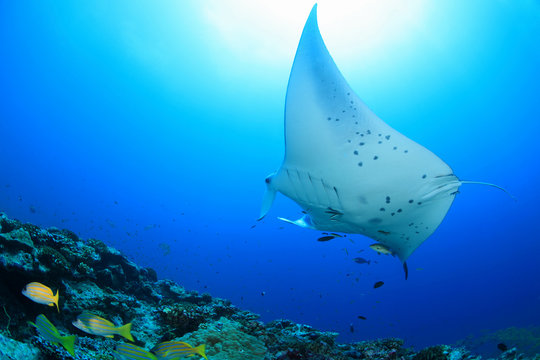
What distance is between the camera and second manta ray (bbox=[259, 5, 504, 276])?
9.00ft

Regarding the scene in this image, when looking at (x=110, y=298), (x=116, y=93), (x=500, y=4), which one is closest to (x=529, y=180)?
(x=500, y=4)

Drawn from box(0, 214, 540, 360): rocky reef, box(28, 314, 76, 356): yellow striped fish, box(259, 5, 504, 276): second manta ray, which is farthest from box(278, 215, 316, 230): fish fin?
box(28, 314, 76, 356): yellow striped fish

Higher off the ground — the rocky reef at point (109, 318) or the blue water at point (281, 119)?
the blue water at point (281, 119)

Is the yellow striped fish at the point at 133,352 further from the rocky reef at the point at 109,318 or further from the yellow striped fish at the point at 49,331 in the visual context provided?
the rocky reef at the point at 109,318

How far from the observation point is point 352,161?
297cm

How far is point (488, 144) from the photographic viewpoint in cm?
3281

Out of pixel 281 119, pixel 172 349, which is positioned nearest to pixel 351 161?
pixel 172 349

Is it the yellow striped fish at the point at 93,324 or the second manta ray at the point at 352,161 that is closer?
the yellow striped fish at the point at 93,324

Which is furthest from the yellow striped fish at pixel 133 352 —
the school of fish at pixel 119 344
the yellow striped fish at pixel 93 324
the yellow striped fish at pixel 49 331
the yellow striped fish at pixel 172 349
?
the yellow striped fish at pixel 49 331

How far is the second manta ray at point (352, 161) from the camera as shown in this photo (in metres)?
2.74

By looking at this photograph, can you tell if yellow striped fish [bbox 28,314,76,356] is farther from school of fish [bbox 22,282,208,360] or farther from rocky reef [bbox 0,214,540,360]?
rocky reef [bbox 0,214,540,360]

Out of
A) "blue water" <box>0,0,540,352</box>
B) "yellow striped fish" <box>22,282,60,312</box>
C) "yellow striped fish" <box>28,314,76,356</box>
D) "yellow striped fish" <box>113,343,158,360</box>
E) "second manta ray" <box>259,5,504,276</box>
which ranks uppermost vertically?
"blue water" <box>0,0,540,352</box>

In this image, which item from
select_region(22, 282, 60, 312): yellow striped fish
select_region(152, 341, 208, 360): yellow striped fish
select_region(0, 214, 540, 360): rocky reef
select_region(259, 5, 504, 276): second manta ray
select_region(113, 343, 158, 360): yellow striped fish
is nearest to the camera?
select_region(113, 343, 158, 360): yellow striped fish

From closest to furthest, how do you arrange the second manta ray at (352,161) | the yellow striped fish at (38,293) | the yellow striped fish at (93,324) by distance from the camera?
the yellow striped fish at (93,324) < the yellow striped fish at (38,293) < the second manta ray at (352,161)
